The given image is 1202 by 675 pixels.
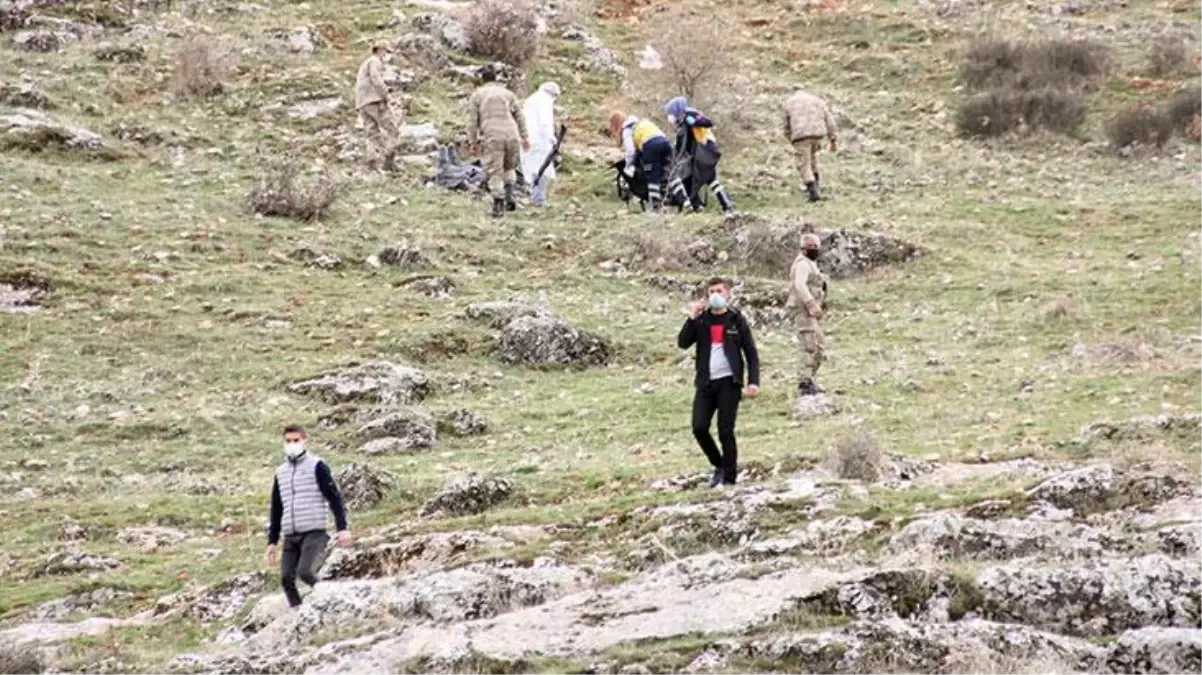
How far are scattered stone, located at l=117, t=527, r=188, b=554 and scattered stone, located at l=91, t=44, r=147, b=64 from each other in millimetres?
19008

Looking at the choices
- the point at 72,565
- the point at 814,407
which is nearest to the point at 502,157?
the point at 814,407

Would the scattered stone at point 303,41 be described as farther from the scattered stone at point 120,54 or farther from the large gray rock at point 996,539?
the large gray rock at point 996,539

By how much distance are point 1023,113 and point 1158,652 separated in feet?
80.4

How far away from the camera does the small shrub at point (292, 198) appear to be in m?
25.1

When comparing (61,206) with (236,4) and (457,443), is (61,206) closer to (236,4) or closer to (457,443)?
(457,443)

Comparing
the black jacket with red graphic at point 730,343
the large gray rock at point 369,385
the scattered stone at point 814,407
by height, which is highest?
the black jacket with red graphic at point 730,343

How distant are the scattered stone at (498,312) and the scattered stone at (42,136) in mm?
9155

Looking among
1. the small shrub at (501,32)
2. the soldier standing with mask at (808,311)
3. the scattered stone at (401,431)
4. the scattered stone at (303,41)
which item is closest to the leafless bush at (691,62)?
the small shrub at (501,32)

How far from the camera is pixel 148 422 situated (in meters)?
17.7

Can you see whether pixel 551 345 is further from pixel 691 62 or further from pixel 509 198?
pixel 691 62

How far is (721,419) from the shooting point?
1335 cm

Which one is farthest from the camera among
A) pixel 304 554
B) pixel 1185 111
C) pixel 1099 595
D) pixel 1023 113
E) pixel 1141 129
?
pixel 1023 113

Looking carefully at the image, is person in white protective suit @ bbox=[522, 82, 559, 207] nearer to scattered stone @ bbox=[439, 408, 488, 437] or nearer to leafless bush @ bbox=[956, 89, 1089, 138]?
leafless bush @ bbox=[956, 89, 1089, 138]

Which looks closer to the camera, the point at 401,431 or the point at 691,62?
the point at 401,431
